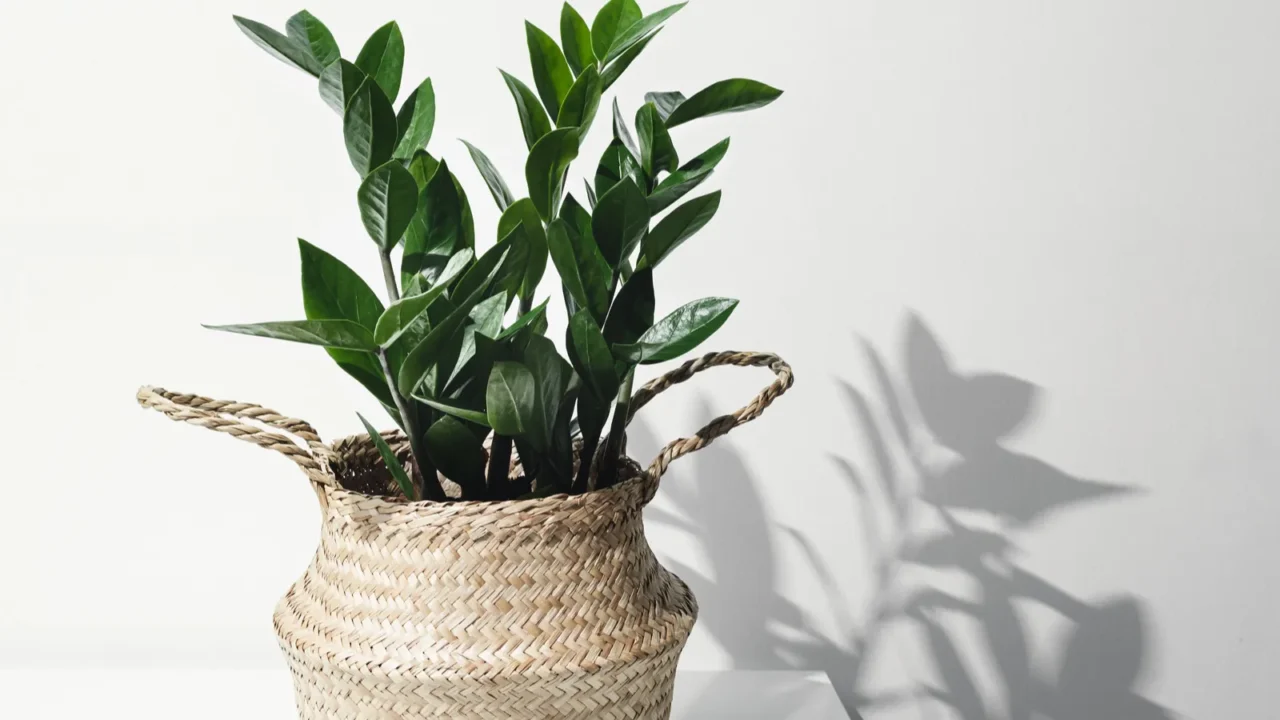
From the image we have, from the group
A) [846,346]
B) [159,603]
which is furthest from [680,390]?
[159,603]

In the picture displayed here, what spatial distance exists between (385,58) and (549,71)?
0.36 ft

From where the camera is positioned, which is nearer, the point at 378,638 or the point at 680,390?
the point at 378,638

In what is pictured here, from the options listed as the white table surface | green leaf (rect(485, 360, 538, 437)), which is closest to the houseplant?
green leaf (rect(485, 360, 538, 437))

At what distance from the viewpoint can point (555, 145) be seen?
2.07ft

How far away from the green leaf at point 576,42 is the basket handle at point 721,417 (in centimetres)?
23

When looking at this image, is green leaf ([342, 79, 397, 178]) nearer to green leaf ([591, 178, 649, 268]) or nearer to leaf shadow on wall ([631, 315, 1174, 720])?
green leaf ([591, 178, 649, 268])

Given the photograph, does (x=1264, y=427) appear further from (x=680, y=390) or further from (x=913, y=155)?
(x=680, y=390)

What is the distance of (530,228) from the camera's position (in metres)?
0.66

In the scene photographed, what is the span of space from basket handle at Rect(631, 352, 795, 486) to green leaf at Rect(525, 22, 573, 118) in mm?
214

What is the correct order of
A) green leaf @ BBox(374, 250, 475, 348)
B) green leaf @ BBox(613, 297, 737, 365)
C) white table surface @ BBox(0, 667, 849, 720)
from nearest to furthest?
green leaf @ BBox(374, 250, 475, 348) < green leaf @ BBox(613, 297, 737, 365) < white table surface @ BBox(0, 667, 849, 720)

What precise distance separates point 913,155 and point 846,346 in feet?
0.63

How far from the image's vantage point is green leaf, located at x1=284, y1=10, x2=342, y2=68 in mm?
661

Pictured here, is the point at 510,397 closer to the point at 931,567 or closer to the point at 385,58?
the point at 385,58

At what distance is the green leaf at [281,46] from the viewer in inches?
25.3
